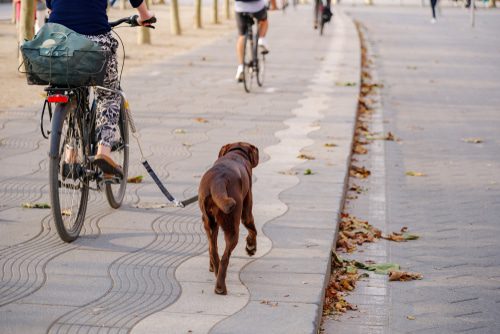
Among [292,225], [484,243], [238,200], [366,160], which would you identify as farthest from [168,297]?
[366,160]

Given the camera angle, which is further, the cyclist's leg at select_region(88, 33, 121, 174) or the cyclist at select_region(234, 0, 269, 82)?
the cyclist at select_region(234, 0, 269, 82)

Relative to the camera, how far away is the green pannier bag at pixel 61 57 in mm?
5891

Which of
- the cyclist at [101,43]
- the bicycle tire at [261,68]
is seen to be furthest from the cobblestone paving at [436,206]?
the bicycle tire at [261,68]

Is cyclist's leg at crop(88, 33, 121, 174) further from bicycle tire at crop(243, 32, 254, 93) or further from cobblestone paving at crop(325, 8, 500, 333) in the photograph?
bicycle tire at crop(243, 32, 254, 93)

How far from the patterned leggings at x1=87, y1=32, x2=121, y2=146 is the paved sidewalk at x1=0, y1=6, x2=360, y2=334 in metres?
0.59

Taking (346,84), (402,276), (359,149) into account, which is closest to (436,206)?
(402,276)

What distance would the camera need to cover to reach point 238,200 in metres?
5.25

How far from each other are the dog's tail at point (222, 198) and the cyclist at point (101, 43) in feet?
4.62

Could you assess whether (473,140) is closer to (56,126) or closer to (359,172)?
(359,172)

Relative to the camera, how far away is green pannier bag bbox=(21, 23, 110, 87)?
5.89m

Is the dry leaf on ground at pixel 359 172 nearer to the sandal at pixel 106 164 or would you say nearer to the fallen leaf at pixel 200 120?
the fallen leaf at pixel 200 120

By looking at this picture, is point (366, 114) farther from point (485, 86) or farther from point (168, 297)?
point (168, 297)

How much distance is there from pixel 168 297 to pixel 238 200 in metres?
0.59

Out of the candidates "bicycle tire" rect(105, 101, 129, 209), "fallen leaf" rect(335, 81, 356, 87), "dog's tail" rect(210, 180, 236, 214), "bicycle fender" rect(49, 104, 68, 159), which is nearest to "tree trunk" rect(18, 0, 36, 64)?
"fallen leaf" rect(335, 81, 356, 87)
